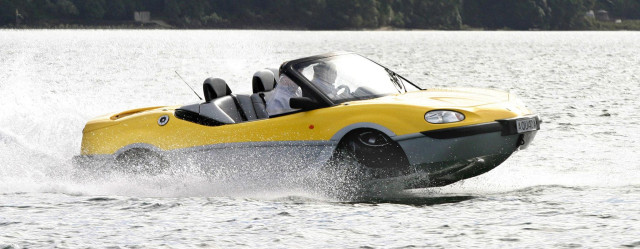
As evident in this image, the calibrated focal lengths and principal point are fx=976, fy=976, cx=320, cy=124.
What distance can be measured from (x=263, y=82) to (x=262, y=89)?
8 centimetres

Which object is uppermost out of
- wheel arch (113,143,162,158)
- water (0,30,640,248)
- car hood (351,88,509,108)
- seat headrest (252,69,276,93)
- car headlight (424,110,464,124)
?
seat headrest (252,69,276,93)

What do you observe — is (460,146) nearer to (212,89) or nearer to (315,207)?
(315,207)

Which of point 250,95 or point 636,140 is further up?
point 250,95

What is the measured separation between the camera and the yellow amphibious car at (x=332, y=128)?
8.77 meters

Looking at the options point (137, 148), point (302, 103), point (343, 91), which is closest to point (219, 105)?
point (137, 148)

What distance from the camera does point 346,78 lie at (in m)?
9.46

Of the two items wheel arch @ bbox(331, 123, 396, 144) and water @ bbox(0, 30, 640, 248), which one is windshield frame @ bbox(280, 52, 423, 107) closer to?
wheel arch @ bbox(331, 123, 396, 144)

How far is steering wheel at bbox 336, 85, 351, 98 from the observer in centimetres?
932

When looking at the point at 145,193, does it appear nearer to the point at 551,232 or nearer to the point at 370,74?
the point at 370,74

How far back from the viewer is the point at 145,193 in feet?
33.1

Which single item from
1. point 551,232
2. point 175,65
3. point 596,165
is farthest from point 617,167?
point 175,65

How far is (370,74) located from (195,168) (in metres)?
1.98

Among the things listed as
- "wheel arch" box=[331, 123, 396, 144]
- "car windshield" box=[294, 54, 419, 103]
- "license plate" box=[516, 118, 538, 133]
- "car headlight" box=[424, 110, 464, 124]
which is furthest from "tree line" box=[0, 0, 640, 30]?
"car headlight" box=[424, 110, 464, 124]

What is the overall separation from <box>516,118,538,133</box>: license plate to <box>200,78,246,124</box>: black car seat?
2.76 m
